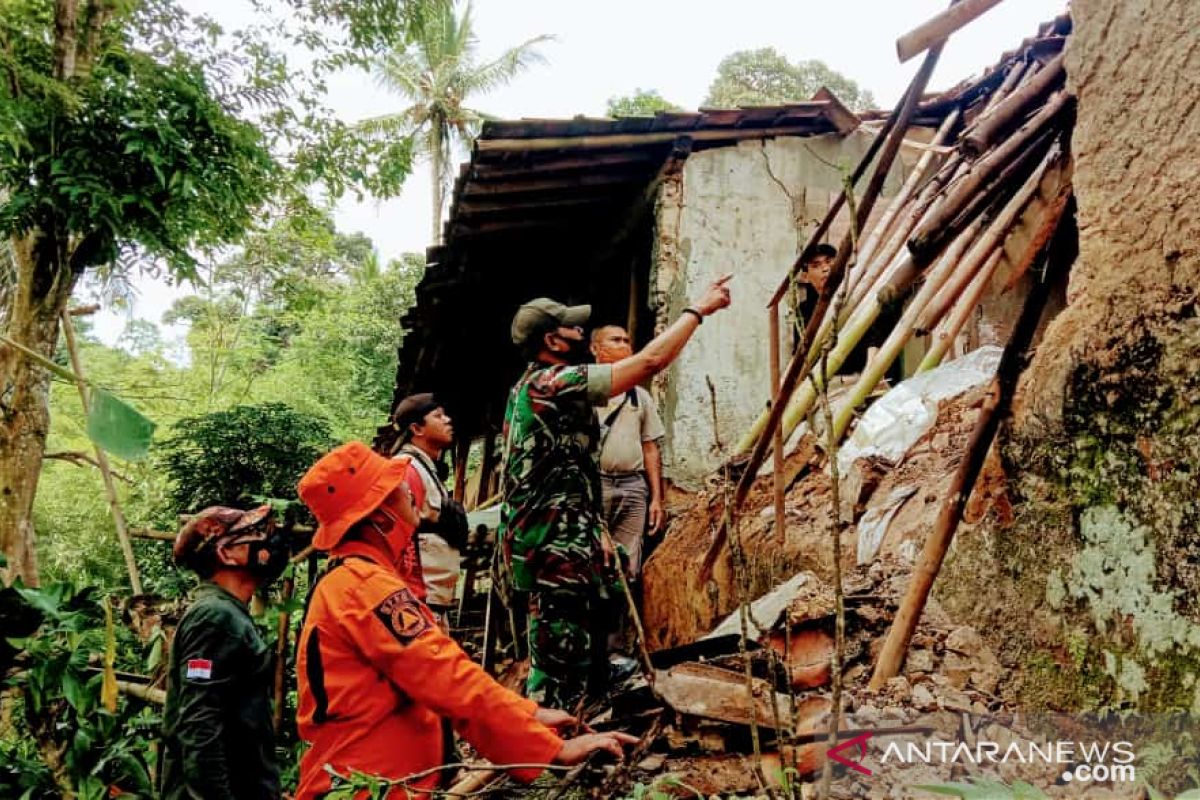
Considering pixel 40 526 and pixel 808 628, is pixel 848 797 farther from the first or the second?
pixel 40 526

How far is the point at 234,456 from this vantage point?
35.6ft

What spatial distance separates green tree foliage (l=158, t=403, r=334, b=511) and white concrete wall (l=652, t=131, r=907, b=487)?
627 cm

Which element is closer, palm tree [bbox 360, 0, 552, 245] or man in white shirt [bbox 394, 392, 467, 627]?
man in white shirt [bbox 394, 392, 467, 627]

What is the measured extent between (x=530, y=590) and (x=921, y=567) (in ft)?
4.71

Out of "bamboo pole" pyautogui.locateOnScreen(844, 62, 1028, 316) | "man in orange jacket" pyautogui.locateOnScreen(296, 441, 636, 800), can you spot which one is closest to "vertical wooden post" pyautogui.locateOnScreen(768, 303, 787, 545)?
"bamboo pole" pyautogui.locateOnScreen(844, 62, 1028, 316)

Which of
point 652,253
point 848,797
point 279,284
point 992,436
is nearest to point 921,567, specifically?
point 992,436

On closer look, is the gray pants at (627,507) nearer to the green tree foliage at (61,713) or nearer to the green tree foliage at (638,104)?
the green tree foliage at (61,713)

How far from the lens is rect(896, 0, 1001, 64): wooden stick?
1.98 meters

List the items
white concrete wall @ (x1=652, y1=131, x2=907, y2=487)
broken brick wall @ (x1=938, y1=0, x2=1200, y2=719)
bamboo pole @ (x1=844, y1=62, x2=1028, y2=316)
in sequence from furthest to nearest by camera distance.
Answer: white concrete wall @ (x1=652, y1=131, x2=907, y2=487) < bamboo pole @ (x1=844, y1=62, x2=1028, y2=316) < broken brick wall @ (x1=938, y1=0, x2=1200, y2=719)

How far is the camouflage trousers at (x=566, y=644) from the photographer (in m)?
2.98

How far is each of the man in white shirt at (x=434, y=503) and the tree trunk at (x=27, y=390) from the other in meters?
4.07

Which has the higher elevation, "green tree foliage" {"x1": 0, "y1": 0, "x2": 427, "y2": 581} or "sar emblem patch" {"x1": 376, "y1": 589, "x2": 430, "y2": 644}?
"green tree foliage" {"x1": 0, "y1": 0, "x2": 427, "y2": 581}

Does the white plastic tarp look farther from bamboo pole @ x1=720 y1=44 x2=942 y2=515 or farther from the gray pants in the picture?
bamboo pole @ x1=720 y1=44 x2=942 y2=515

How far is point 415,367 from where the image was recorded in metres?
10.1
